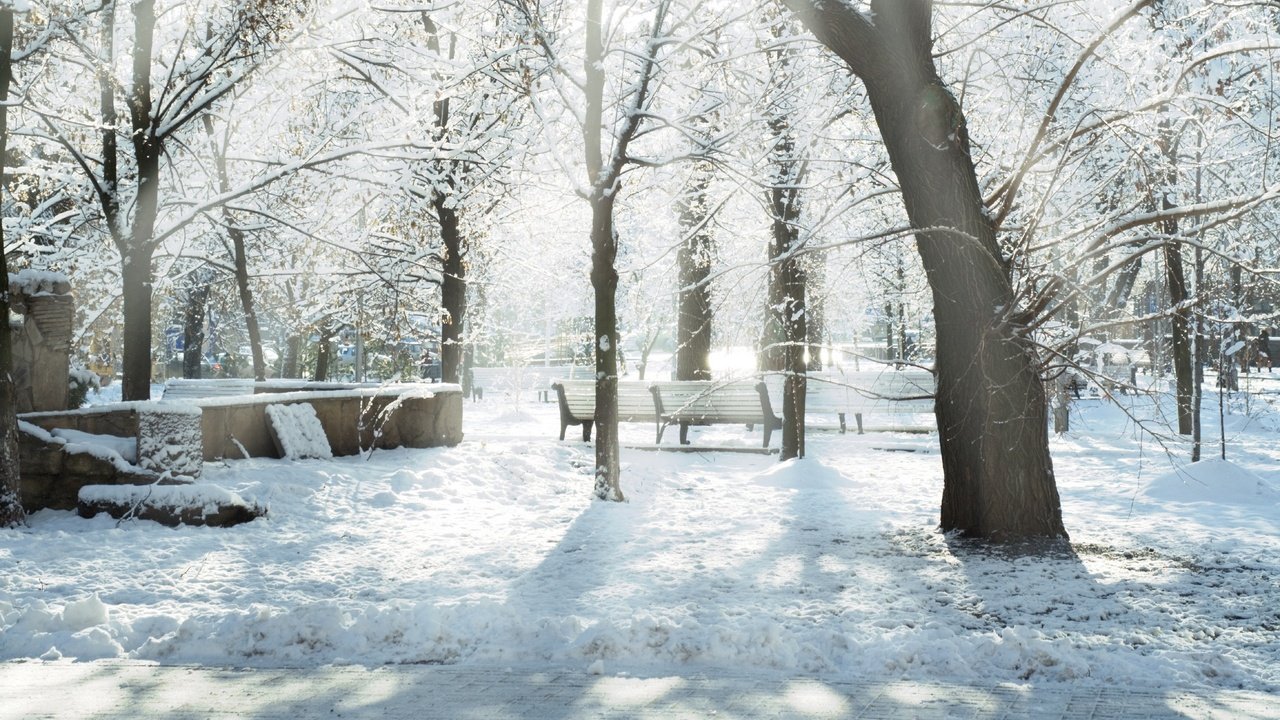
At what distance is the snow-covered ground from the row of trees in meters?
1.00

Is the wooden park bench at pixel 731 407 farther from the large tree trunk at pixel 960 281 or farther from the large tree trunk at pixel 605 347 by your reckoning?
the large tree trunk at pixel 960 281

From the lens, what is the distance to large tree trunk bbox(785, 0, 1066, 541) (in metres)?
6.69

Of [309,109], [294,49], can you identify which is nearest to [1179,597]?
[294,49]

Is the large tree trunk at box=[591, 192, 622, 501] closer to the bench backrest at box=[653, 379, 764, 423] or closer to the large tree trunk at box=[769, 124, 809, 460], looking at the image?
the large tree trunk at box=[769, 124, 809, 460]

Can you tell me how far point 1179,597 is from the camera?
5480 mm

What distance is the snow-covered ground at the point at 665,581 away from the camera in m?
4.58

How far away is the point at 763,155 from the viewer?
9.97m

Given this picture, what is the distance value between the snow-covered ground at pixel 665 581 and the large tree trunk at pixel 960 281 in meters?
0.45

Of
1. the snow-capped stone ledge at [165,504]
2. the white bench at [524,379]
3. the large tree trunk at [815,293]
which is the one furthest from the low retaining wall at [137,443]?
the white bench at [524,379]

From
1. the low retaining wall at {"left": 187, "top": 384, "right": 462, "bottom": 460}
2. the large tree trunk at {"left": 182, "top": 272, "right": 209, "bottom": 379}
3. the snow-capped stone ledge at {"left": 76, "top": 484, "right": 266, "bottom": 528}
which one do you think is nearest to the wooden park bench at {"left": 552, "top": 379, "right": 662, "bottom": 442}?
the low retaining wall at {"left": 187, "top": 384, "right": 462, "bottom": 460}

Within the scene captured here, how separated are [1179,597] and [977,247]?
2.44 metres

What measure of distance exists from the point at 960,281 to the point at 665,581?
9.13 feet

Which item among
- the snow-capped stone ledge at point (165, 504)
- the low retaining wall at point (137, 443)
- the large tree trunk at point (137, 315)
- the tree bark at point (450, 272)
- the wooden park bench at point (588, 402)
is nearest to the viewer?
the snow-capped stone ledge at point (165, 504)

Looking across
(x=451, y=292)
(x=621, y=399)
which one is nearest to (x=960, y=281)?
(x=621, y=399)
